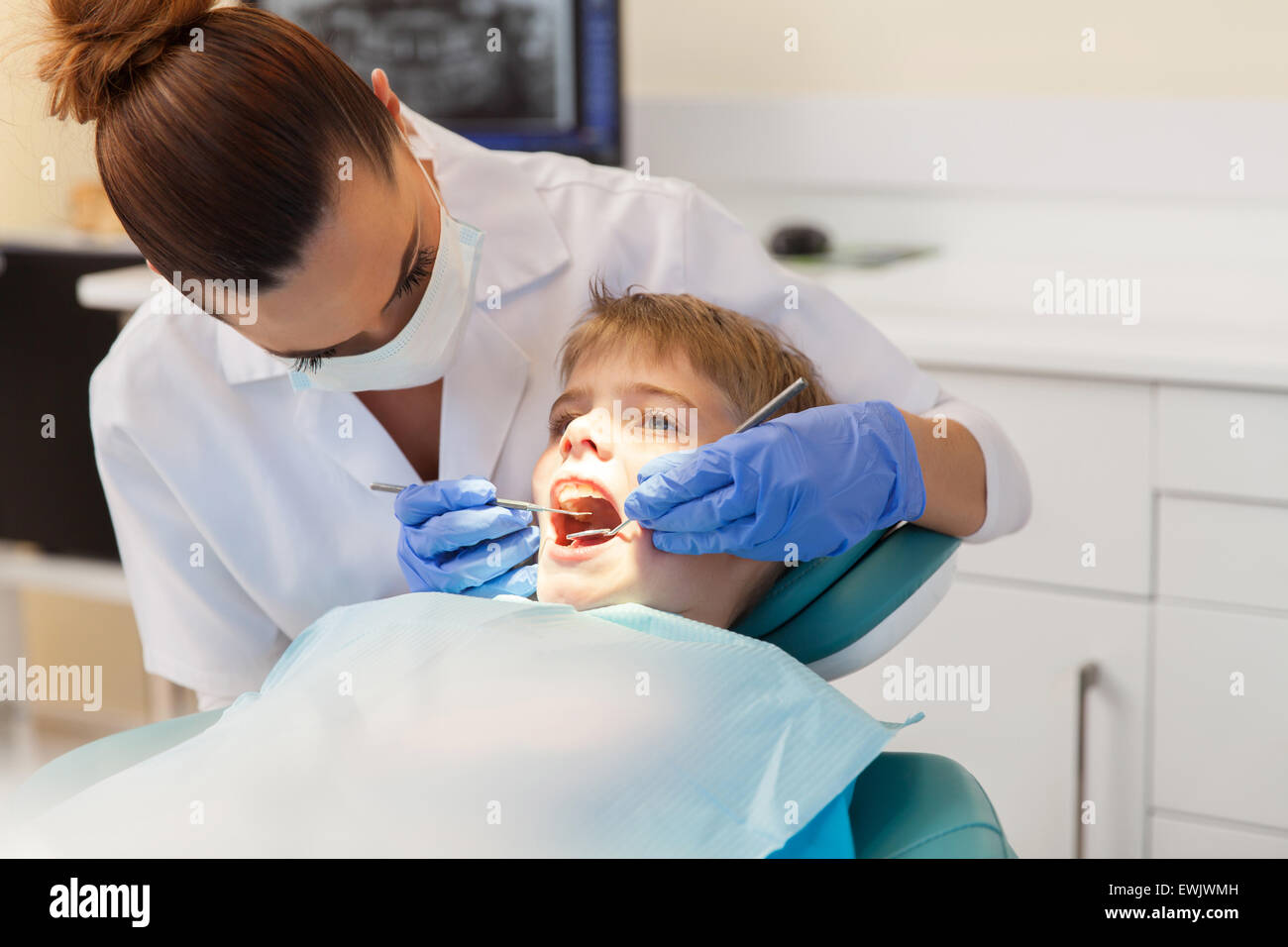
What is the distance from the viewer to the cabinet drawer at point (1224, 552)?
189 centimetres

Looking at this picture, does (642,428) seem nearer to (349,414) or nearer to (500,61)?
(349,414)

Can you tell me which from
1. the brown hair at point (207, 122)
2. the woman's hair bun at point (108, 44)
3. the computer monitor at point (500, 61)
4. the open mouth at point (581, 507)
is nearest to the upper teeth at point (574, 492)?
the open mouth at point (581, 507)

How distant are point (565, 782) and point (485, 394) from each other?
563 mm

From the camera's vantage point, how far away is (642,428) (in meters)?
1.31

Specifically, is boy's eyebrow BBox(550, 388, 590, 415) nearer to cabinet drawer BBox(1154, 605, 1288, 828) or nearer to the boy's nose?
the boy's nose

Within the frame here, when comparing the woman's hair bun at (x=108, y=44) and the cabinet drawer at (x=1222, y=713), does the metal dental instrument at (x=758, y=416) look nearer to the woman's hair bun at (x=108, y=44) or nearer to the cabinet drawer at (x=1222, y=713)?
the woman's hair bun at (x=108, y=44)

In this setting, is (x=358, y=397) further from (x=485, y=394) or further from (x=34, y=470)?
(x=34, y=470)

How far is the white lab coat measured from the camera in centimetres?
143

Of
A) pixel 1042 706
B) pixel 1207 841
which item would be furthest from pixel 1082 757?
pixel 1207 841

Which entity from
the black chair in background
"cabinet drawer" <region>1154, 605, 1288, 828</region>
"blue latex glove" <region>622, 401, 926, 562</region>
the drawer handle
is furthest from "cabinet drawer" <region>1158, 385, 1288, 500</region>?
the black chair in background

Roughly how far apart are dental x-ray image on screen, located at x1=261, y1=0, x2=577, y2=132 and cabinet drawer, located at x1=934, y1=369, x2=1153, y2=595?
103cm

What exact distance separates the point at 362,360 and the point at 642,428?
0.93 ft

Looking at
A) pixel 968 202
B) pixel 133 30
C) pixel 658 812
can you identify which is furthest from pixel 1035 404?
pixel 133 30

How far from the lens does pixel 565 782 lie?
1.00m
